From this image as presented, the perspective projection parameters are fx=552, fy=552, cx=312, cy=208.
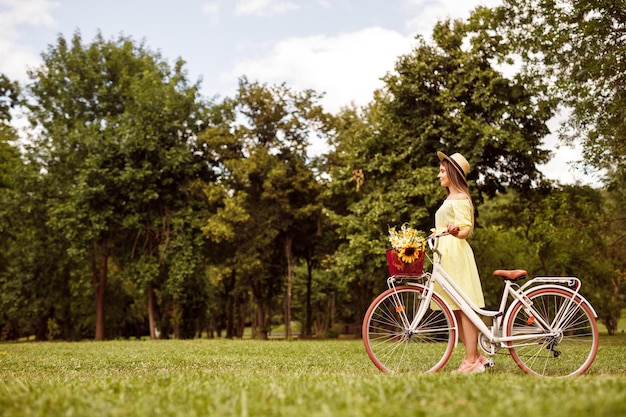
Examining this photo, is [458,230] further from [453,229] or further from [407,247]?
[407,247]

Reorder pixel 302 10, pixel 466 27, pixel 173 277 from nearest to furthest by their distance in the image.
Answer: pixel 302 10
pixel 466 27
pixel 173 277

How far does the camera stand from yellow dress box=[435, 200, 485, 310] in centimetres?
623

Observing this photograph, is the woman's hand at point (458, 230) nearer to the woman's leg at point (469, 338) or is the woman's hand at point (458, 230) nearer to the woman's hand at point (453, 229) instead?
the woman's hand at point (453, 229)

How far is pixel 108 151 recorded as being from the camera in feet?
82.3

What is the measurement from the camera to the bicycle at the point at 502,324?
5.86m

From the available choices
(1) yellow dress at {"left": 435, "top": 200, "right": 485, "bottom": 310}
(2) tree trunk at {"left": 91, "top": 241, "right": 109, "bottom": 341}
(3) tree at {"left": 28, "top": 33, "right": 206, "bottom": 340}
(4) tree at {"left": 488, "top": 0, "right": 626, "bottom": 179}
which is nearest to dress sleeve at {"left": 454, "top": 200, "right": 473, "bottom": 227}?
(1) yellow dress at {"left": 435, "top": 200, "right": 485, "bottom": 310}

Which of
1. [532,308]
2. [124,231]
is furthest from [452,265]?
[124,231]

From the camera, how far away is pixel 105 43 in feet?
102

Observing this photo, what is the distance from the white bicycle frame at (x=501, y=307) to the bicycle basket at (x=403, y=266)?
0.73ft

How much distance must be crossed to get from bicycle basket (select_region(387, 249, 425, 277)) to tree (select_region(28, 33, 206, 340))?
746 inches

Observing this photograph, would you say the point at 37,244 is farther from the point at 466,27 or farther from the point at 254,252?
the point at 466,27

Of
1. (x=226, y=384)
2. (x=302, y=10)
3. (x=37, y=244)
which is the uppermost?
(x=302, y=10)

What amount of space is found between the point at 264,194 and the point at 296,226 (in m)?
2.69

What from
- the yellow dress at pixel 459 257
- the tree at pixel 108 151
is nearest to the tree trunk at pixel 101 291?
the tree at pixel 108 151
